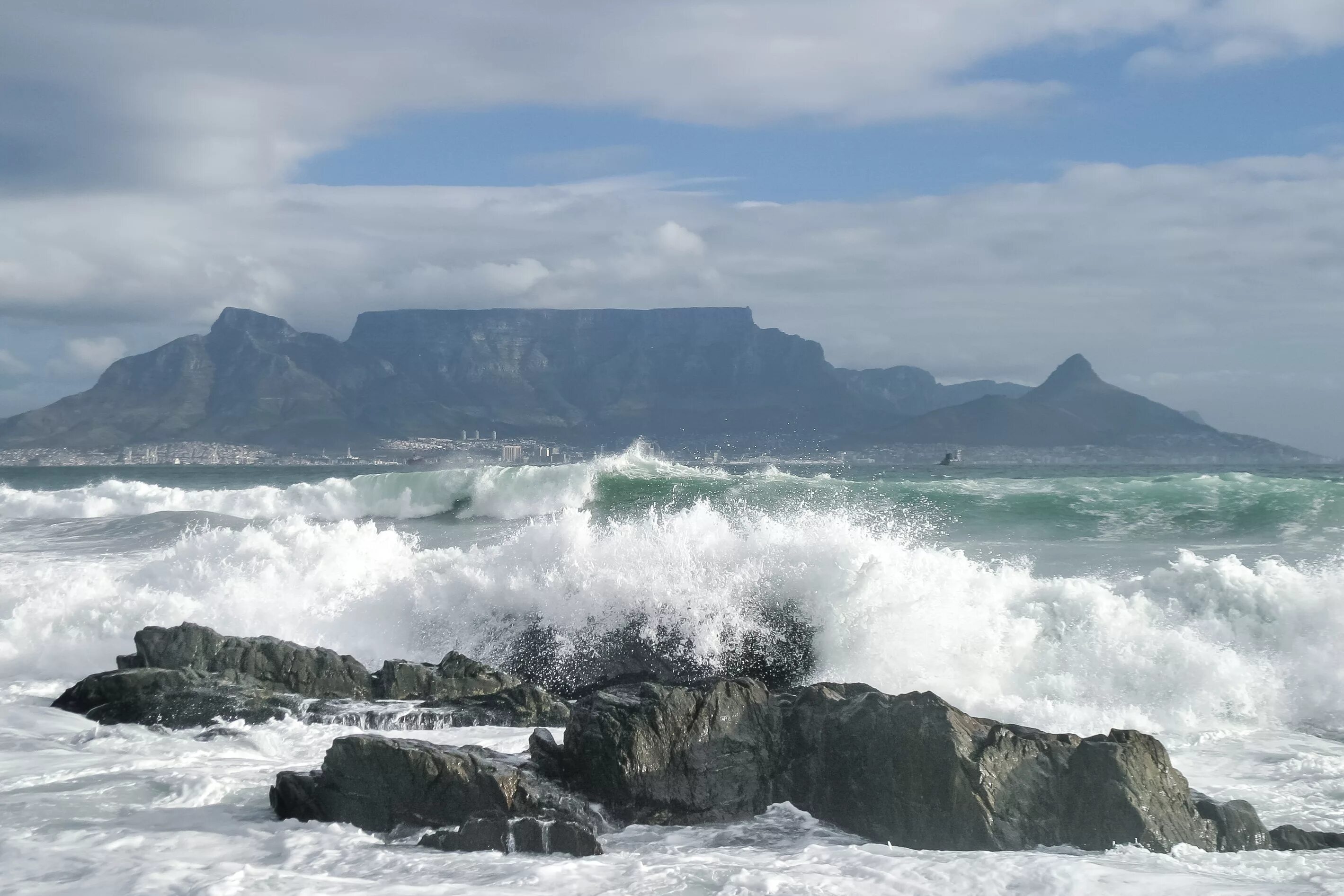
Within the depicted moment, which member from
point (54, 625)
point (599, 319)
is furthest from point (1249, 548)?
point (599, 319)

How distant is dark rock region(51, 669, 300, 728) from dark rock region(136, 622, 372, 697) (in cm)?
47

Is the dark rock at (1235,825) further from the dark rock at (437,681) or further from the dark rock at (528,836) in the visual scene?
the dark rock at (437,681)

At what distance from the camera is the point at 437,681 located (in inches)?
445

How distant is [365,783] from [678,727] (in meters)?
2.09

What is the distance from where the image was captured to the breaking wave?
1181cm

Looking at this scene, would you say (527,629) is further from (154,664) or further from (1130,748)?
(1130,748)

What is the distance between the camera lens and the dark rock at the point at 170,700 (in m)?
9.98

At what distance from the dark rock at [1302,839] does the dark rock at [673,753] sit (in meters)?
3.19

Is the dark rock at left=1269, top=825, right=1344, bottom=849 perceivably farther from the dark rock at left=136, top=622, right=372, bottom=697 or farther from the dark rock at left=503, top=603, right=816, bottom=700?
the dark rock at left=136, top=622, right=372, bottom=697

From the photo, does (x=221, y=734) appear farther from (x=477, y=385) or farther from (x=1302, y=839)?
(x=477, y=385)

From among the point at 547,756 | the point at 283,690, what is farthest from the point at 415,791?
the point at 283,690

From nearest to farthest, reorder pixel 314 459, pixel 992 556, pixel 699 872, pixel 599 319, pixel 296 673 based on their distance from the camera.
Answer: pixel 699 872 → pixel 296 673 → pixel 992 556 → pixel 314 459 → pixel 599 319

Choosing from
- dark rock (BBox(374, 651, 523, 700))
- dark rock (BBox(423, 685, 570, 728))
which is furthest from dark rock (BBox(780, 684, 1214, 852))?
dark rock (BBox(374, 651, 523, 700))

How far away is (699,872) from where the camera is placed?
6480 mm
